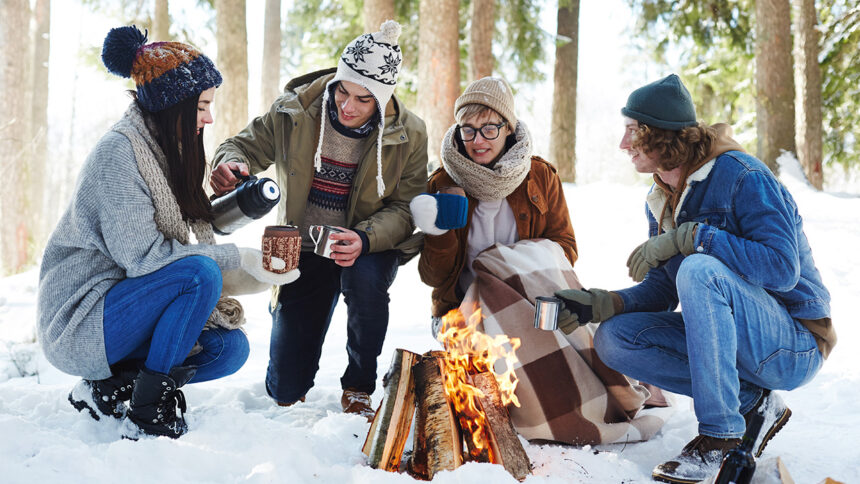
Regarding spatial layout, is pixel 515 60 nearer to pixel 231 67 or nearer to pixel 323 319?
pixel 231 67

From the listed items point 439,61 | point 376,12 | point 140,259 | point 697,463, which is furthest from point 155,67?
point 376,12

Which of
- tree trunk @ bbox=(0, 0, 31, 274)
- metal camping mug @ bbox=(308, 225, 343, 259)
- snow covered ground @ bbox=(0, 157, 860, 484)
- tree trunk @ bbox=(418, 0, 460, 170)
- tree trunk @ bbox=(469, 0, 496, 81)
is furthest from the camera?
tree trunk @ bbox=(0, 0, 31, 274)

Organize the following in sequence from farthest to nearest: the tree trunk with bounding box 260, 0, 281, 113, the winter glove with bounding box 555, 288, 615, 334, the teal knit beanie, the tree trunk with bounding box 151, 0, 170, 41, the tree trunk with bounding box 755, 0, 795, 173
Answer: the tree trunk with bounding box 260, 0, 281, 113 → the tree trunk with bounding box 151, 0, 170, 41 → the tree trunk with bounding box 755, 0, 795, 173 → the winter glove with bounding box 555, 288, 615, 334 → the teal knit beanie

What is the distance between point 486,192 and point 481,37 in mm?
5423

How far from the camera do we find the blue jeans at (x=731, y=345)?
226 cm

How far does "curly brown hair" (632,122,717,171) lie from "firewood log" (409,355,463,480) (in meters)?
1.18

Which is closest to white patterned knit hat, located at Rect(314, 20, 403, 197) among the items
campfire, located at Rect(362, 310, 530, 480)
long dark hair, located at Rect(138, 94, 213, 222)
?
long dark hair, located at Rect(138, 94, 213, 222)

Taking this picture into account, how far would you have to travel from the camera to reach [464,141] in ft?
10.0

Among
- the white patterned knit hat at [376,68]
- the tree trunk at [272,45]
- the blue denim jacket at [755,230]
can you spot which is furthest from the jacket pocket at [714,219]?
the tree trunk at [272,45]

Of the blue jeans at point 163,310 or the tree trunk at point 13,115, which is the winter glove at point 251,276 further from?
the tree trunk at point 13,115

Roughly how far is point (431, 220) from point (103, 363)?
141 cm

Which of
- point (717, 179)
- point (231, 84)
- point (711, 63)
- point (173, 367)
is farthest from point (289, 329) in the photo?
point (711, 63)

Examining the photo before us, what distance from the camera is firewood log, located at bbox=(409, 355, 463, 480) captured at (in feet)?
7.08

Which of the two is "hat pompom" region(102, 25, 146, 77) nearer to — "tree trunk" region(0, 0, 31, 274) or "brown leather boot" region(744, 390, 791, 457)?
"brown leather boot" region(744, 390, 791, 457)
